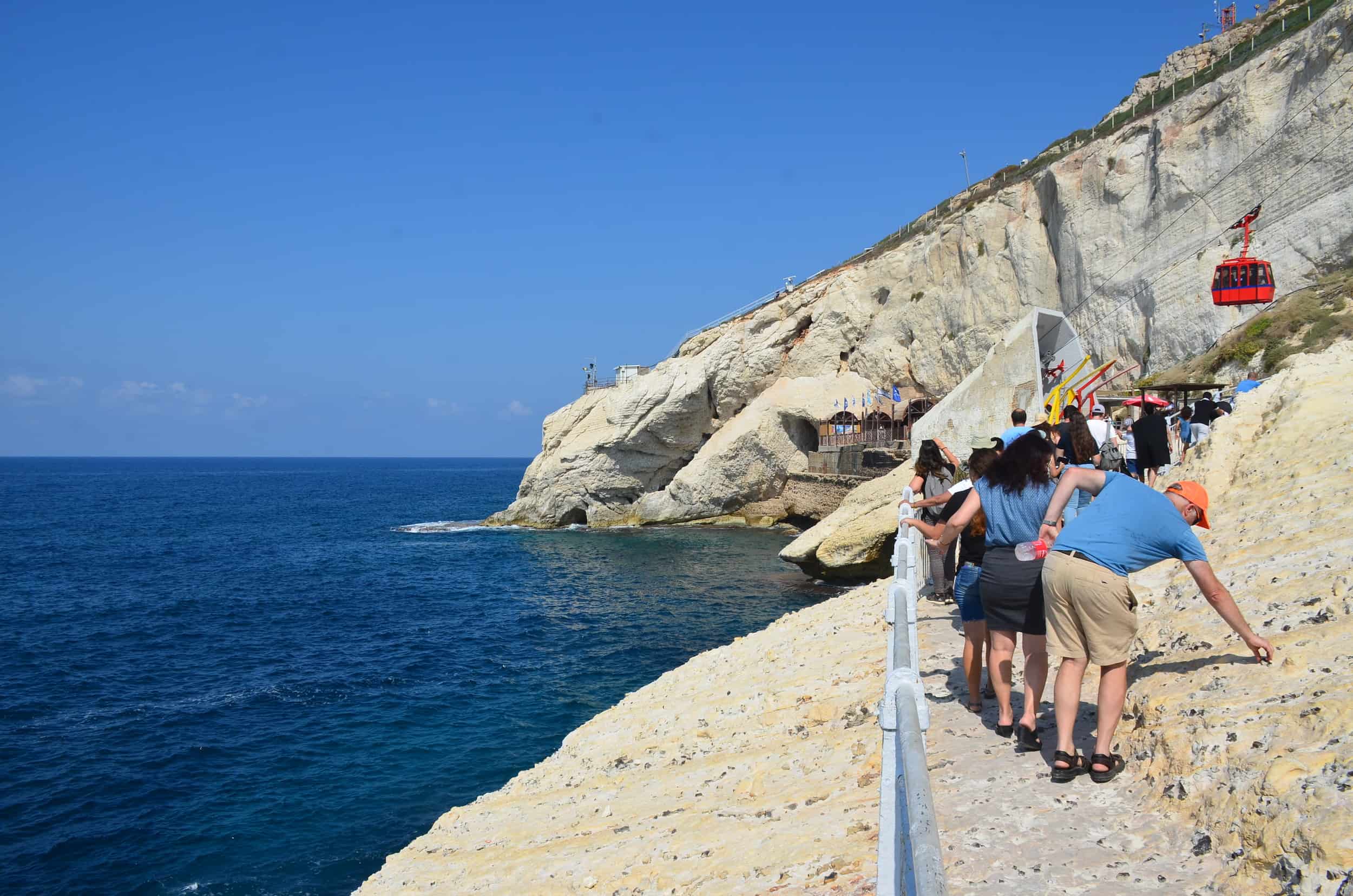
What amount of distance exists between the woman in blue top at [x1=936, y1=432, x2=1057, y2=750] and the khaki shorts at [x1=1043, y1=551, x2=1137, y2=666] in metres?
0.46

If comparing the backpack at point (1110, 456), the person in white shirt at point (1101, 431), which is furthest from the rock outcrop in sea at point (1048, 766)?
the backpack at point (1110, 456)

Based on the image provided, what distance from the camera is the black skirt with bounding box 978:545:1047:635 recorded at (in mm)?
5090

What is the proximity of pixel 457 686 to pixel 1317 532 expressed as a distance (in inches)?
611

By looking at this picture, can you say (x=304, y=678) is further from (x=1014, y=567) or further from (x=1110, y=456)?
(x=1014, y=567)

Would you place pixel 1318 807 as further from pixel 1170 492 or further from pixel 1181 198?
pixel 1181 198

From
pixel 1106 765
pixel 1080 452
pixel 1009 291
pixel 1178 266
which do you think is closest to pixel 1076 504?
pixel 1080 452

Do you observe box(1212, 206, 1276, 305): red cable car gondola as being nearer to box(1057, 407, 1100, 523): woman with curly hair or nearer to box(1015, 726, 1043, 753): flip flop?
box(1057, 407, 1100, 523): woman with curly hair

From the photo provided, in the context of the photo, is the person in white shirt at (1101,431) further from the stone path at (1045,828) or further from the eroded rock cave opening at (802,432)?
the eroded rock cave opening at (802,432)

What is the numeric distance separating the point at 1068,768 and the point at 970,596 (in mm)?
1642

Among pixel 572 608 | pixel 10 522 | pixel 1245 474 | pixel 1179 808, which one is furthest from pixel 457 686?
pixel 10 522

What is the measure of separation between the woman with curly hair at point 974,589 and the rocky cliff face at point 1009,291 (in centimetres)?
2778

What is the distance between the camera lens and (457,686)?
17859 millimetres

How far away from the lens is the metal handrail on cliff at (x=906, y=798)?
7.18 feet

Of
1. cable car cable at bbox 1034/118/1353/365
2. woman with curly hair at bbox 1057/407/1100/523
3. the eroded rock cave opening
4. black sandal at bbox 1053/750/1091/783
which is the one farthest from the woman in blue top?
the eroded rock cave opening
